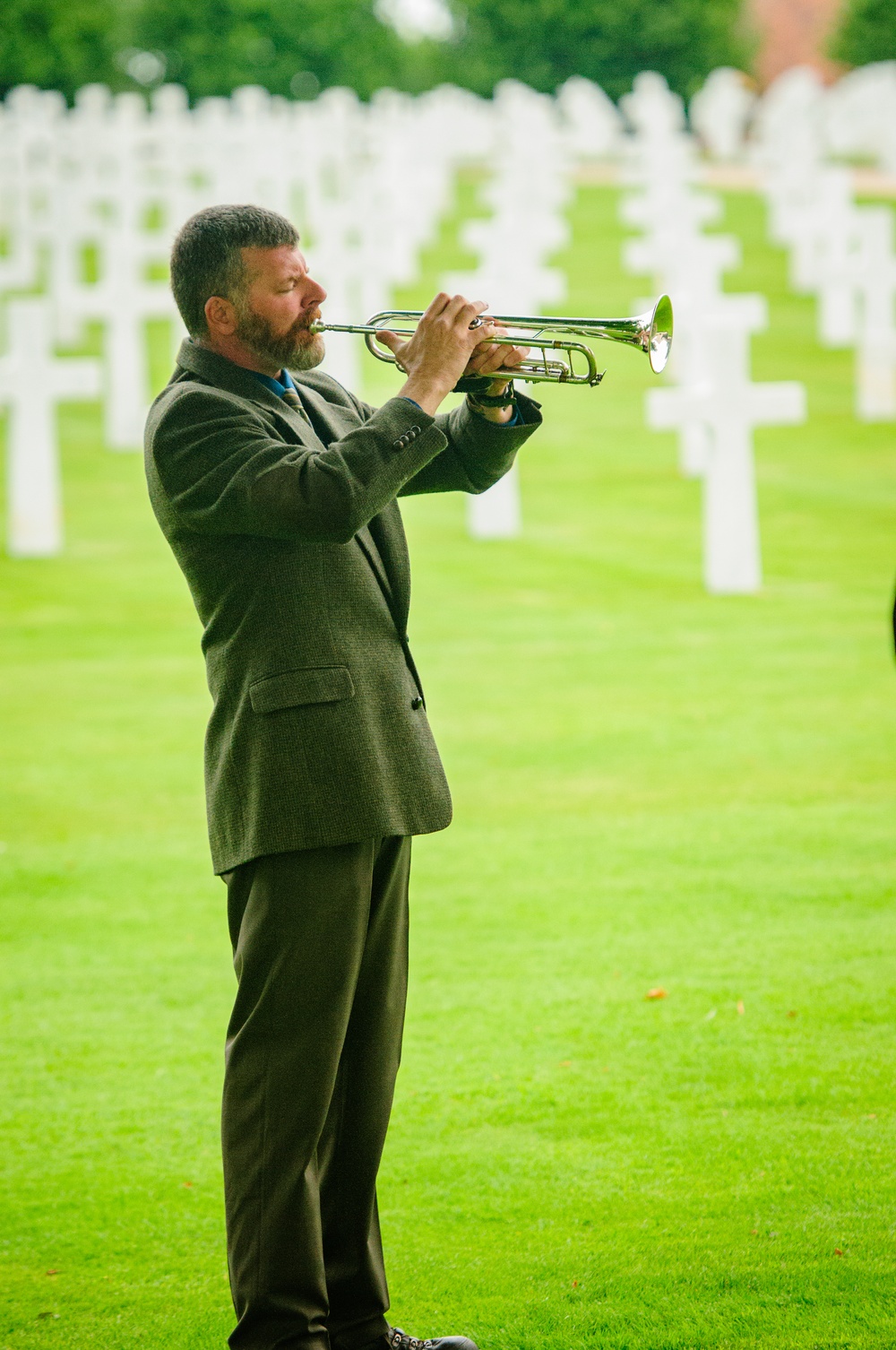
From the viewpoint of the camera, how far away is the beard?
3.29 m

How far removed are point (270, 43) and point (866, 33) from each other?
1428cm

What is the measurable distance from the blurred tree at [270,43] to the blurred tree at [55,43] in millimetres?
2249

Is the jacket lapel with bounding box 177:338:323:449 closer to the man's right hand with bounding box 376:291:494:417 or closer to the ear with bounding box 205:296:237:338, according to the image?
the ear with bounding box 205:296:237:338

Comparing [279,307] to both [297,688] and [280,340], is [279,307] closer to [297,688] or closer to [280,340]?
[280,340]

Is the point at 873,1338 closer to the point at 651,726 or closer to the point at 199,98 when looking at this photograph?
the point at 651,726

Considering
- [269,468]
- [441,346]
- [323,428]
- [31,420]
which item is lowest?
[269,468]

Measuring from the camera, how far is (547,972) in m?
5.55

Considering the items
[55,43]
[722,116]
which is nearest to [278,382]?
[55,43]

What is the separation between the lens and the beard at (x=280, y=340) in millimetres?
3289

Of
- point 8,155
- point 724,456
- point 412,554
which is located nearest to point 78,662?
point 412,554

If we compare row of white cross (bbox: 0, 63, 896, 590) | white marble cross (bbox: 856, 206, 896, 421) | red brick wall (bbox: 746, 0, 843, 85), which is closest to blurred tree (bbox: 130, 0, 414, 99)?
row of white cross (bbox: 0, 63, 896, 590)

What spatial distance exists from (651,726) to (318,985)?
507 centimetres

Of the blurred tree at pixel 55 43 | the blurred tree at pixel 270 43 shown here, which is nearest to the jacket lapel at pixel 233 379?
the blurred tree at pixel 55 43

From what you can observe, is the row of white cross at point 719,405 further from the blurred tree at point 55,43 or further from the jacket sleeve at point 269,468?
the blurred tree at point 55,43
